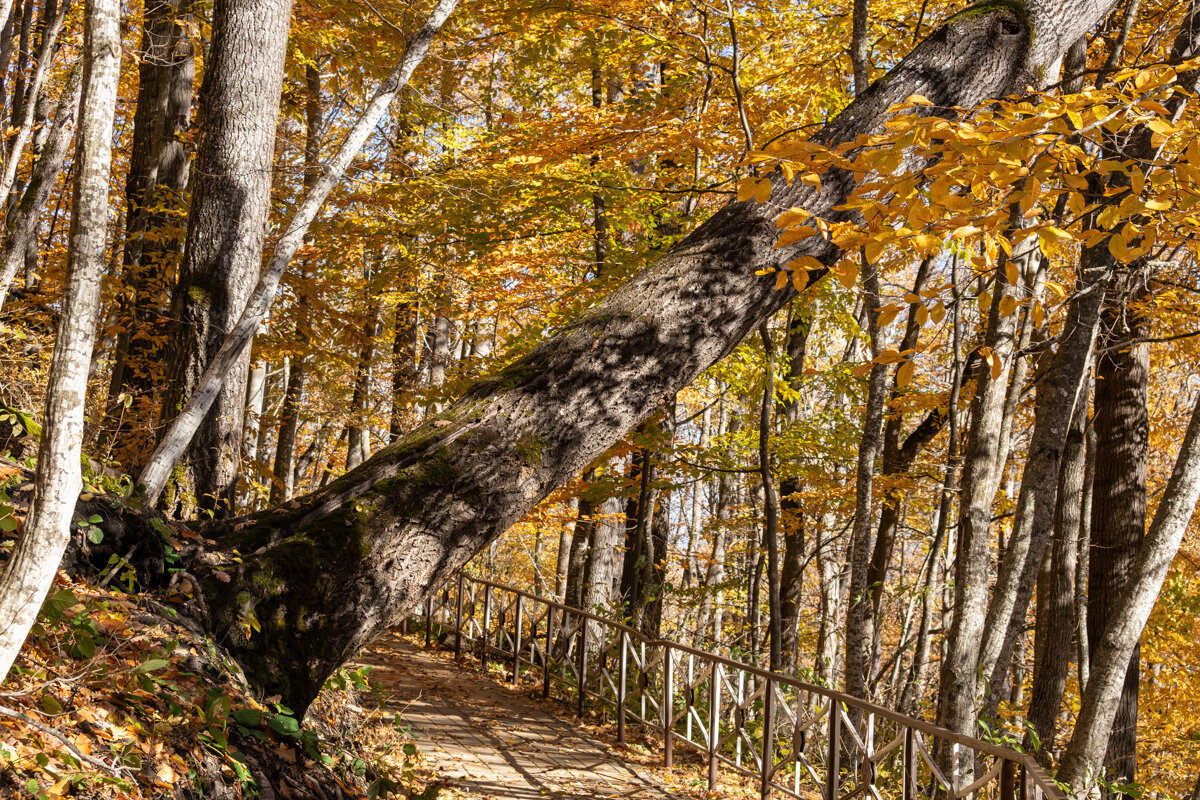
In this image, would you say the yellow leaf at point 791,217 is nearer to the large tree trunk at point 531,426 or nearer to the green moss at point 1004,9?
the large tree trunk at point 531,426

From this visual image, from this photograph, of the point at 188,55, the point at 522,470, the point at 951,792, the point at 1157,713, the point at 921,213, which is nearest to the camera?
the point at 921,213

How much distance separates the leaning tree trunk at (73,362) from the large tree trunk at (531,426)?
1063 millimetres

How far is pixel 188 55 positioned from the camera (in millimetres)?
7074

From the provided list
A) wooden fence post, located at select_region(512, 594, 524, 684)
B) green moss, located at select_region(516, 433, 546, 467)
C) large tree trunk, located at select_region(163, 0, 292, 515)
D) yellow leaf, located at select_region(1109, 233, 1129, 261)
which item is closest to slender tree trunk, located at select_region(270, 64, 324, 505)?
wooden fence post, located at select_region(512, 594, 524, 684)

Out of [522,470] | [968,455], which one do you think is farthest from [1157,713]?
[522,470]

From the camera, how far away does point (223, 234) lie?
15.5 feet

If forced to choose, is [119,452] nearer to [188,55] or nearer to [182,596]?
[182,596]

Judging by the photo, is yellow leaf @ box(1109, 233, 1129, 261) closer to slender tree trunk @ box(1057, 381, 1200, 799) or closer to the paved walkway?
slender tree trunk @ box(1057, 381, 1200, 799)

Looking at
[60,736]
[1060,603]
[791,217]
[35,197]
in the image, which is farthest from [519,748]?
[1060,603]

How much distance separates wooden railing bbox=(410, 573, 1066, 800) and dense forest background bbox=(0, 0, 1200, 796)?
2.52 ft

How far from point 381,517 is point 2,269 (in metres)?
3.50

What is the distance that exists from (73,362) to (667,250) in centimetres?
544

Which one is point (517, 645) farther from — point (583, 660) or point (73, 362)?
point (73, 362)

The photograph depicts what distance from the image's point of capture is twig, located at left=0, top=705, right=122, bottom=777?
2012mm
